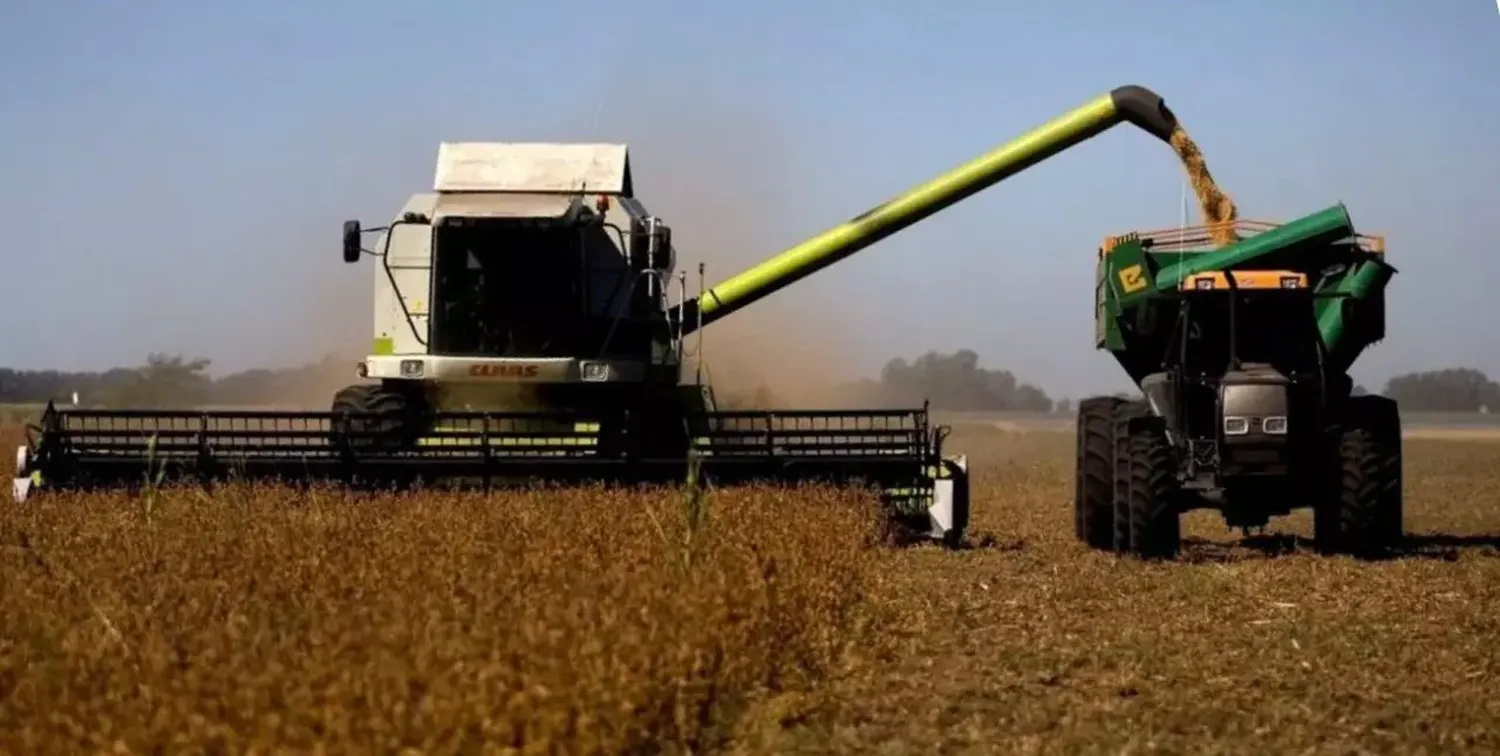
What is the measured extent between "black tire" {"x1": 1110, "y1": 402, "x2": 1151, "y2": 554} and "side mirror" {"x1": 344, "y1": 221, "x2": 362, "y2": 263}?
460cm

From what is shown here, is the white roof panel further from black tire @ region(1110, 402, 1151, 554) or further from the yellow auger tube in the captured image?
black tire @ region(1110, 402, 1151, 554)

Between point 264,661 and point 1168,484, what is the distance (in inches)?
265

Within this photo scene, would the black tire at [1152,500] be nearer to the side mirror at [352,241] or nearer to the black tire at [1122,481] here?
the black tire at [1122,481]

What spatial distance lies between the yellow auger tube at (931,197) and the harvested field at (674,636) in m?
4.07

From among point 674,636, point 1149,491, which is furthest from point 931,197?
point 674,636

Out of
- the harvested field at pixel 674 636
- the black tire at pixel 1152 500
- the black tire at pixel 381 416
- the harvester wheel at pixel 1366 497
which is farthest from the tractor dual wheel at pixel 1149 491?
the black tire at pixel 381 416

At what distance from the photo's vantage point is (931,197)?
45.9 ft

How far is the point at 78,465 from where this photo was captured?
10906 mm

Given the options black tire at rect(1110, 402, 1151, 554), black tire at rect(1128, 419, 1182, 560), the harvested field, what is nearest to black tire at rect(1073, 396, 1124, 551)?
black tire at rect(1110, 402, 1151, 554)

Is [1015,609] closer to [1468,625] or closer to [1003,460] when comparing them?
[1468,625]

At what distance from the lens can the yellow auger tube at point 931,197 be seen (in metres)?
14.0

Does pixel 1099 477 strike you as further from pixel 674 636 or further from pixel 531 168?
pixel 674 636

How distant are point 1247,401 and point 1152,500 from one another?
0.79 meters

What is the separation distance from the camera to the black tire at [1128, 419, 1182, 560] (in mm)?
10242
